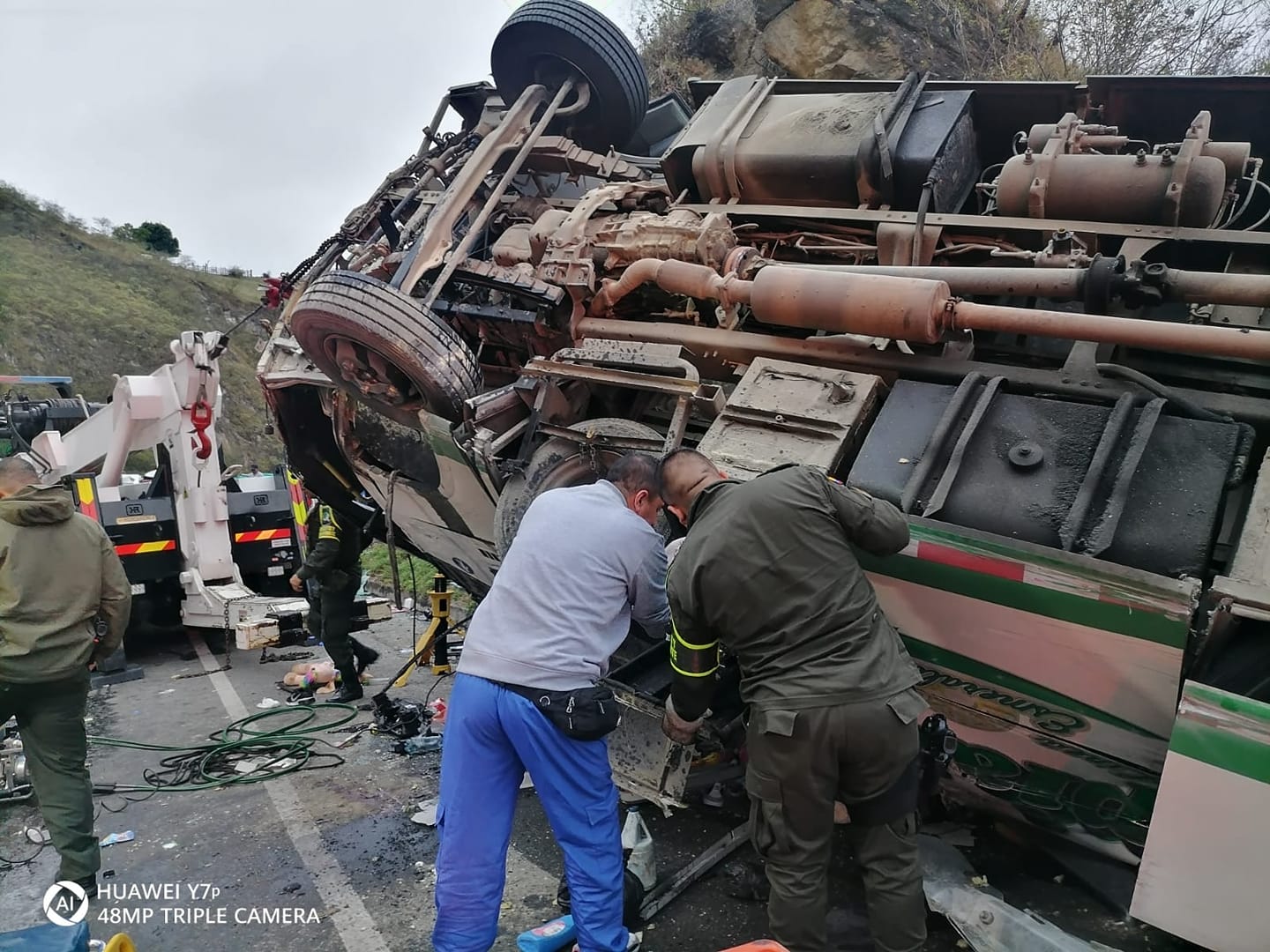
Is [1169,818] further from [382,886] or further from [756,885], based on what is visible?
[382,886]

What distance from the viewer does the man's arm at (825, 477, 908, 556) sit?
8.09ft

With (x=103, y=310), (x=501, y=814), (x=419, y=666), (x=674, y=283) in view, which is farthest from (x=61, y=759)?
(x=103, y=310)

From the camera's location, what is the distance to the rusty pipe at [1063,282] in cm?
258

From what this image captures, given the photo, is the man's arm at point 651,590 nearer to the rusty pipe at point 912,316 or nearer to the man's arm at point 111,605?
the rusty pipe at point 912,316

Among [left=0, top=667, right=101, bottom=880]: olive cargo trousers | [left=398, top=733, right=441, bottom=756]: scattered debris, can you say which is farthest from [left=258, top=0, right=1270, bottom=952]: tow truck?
[left=0, top=667, right=101, bottom=880]: olive cargo trousers

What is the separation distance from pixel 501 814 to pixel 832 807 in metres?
0.90

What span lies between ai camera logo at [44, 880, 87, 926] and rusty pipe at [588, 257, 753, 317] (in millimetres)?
2837

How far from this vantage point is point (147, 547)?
22.8ft

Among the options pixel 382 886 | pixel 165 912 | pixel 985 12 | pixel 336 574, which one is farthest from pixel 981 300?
pixel 985 12

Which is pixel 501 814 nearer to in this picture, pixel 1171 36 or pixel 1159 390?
pixel 1159 390

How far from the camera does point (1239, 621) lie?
7.55 ft

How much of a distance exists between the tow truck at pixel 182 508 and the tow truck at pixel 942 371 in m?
1.88

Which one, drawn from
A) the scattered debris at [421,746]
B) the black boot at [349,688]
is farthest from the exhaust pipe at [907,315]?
the black boot at [349,688]

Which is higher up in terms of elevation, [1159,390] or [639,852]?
[1159,390]
